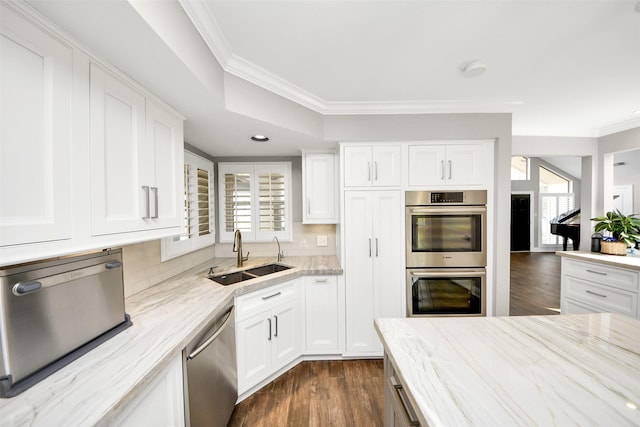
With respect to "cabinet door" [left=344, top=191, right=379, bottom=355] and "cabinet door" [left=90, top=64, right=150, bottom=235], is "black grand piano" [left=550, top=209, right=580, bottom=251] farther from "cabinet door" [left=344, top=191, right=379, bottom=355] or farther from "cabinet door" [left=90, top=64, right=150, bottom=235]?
"cabinet door" [left=90, top=64, right=150, bottom=235]

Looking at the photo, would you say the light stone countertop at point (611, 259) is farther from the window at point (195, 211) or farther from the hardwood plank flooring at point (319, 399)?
the window at point (195, 211)

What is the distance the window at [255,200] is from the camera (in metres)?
2.76

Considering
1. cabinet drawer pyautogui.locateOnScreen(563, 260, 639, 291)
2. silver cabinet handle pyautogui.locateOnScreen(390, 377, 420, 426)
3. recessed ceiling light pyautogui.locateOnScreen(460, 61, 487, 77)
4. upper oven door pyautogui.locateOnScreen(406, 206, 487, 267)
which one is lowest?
silver cabinet handle pyautogui.locateOnScreen(390, 377, 420, 426)

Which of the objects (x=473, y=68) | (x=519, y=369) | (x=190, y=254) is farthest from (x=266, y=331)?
(x=473, y=68)

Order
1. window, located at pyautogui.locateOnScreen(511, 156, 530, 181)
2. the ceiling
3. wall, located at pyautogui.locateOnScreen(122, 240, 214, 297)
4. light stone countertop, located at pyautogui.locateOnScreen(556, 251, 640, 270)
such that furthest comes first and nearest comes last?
window, located at pyautogui.locateOnScreen(511, 156, 530, 181) → light stone countertop, located at pyautogui.locateOnScreen(556, 251, 640, 270) → wall, located at pyautogui.locateOnScreen(122, 240, 214, 297) → the ceiling

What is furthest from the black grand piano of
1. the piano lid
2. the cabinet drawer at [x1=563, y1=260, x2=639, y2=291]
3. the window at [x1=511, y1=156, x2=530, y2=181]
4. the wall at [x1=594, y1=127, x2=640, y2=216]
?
the cabinet drawer at [x1=563, y1=260, x2=639, y2=291]

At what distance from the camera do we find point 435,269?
2230mm

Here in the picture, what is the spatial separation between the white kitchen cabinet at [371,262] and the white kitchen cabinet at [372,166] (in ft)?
0.35

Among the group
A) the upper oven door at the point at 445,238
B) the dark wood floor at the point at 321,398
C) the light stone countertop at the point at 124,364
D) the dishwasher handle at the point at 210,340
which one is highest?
the upper oven door at the point at 445,238

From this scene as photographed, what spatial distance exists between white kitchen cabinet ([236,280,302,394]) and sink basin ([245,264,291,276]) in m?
0.34

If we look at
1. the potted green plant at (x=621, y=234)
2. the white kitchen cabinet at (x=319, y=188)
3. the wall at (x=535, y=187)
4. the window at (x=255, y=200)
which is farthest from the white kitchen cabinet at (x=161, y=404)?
the wall at (x=535, y=187)

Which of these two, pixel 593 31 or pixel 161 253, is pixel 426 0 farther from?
pixel 161 253

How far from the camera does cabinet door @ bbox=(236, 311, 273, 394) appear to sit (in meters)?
1.75

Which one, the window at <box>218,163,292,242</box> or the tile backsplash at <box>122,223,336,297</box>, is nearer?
the tile backsplash at <box>122,223,336,297</box>
